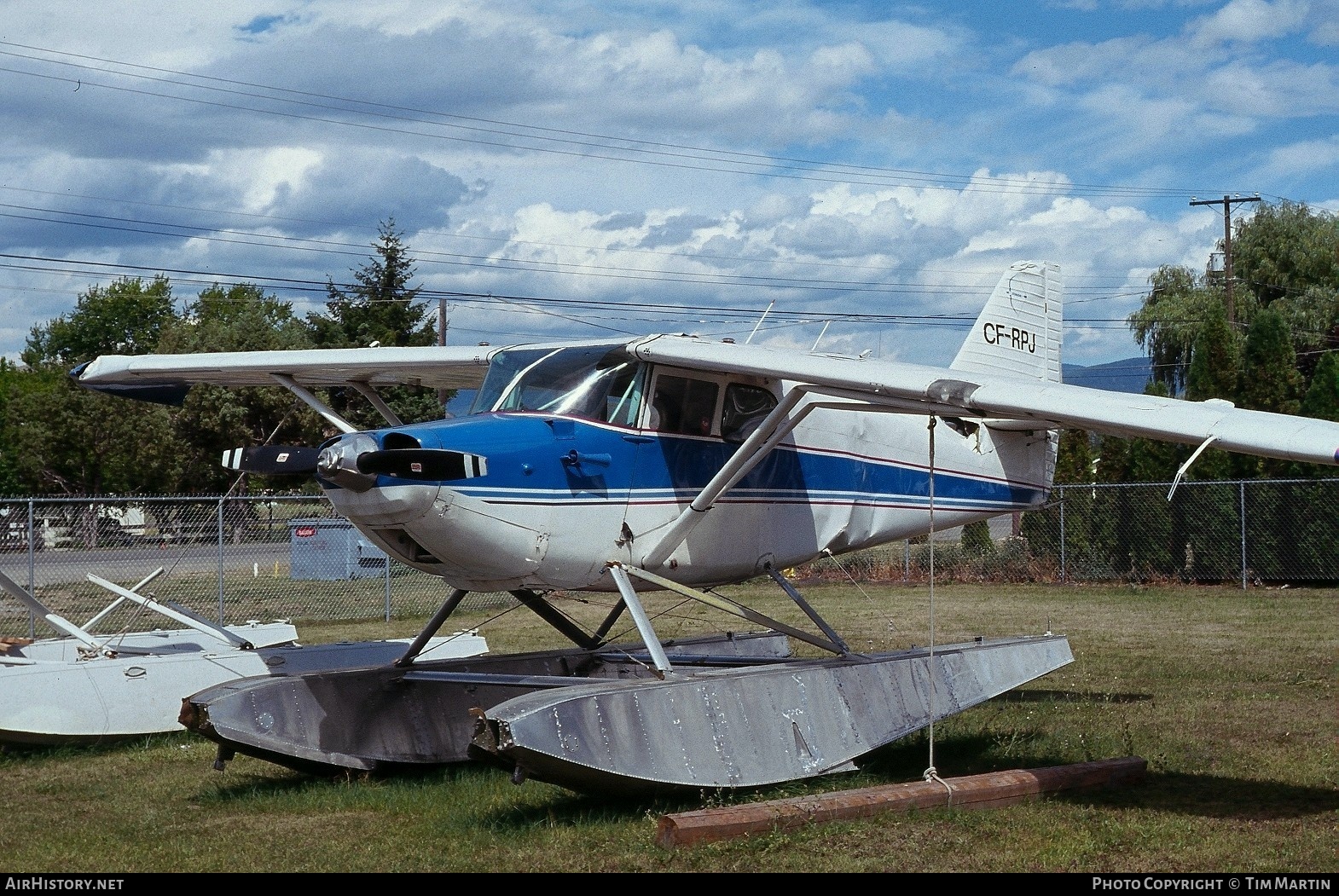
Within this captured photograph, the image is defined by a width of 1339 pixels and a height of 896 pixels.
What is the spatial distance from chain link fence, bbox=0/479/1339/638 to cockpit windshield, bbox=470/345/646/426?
1230 centimetres

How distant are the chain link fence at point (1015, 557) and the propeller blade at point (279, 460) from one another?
1283 cm

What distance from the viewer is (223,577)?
22.7 m

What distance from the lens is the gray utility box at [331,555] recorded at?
84.3 ft

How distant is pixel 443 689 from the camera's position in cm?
1052

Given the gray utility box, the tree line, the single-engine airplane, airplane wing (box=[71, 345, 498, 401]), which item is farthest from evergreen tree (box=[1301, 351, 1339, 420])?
airplane wing (box=[71, 345, 498, 401])

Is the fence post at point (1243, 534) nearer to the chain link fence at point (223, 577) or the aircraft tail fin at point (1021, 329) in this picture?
the aircraft tail fin at point (1021, 329)

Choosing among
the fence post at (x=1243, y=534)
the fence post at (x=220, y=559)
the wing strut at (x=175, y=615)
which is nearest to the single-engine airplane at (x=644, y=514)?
the wing strut at (x=175, y=615)

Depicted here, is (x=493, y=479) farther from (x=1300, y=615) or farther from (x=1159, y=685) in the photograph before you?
(x=1300, y=615)

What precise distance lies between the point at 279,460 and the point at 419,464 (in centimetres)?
115

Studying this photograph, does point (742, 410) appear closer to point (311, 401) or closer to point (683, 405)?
point (683, 405)

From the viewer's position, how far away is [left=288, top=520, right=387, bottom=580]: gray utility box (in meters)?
25.7

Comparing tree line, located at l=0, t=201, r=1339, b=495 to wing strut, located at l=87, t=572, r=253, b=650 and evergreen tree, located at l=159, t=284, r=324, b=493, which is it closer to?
evergreen tree, located at l=159, t=284, r=324, b=493
